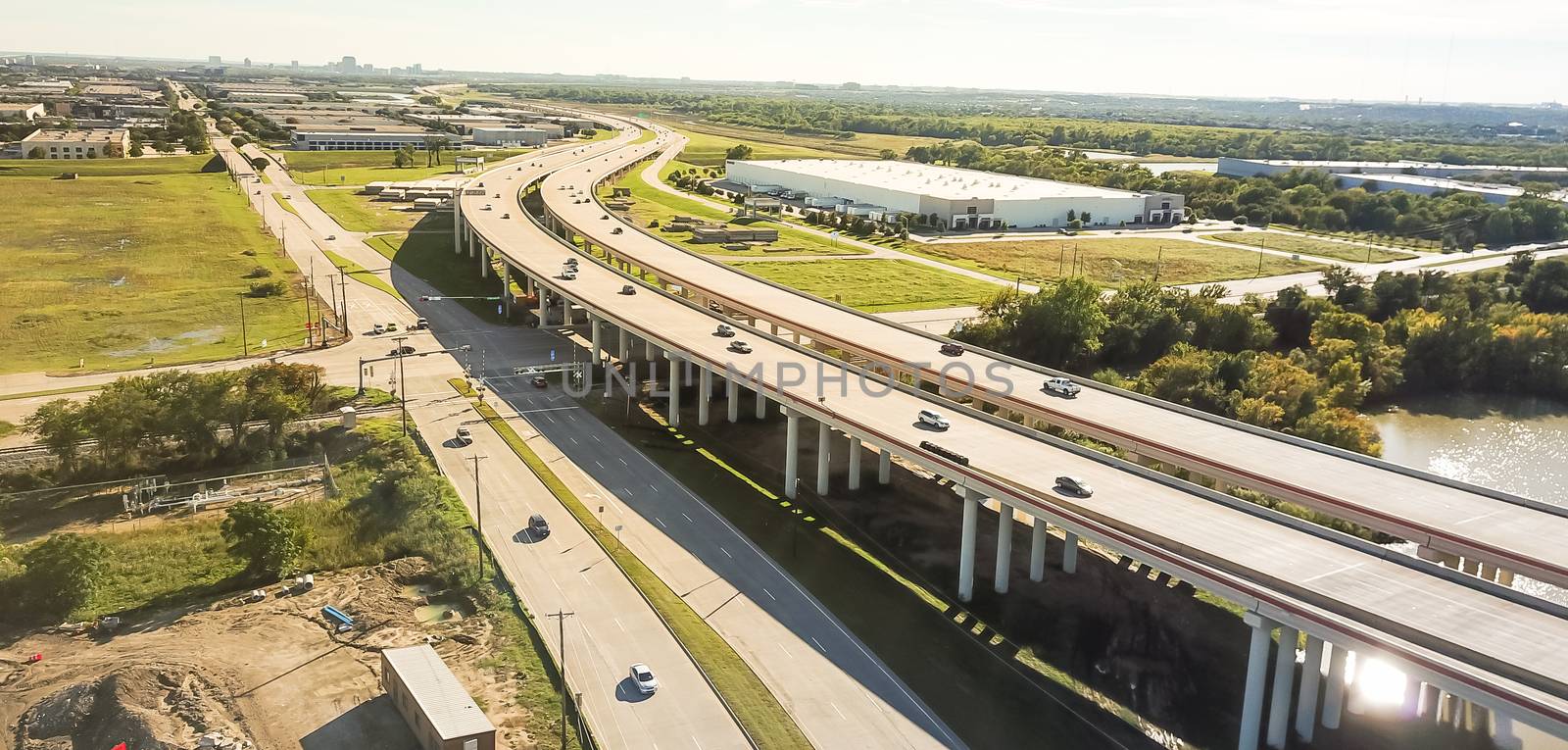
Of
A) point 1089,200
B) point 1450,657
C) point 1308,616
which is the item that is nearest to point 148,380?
point 1308,616

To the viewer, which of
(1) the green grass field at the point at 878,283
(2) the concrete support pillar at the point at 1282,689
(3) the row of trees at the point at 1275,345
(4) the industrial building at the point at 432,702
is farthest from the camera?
(1) the green grass field at the point at 878,283

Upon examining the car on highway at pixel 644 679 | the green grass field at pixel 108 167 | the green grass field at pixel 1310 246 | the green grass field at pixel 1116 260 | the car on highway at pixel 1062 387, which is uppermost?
the green grass field at pixel 108 167

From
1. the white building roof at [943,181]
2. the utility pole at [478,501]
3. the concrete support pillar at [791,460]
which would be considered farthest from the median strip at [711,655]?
the white building roof at [943,181]

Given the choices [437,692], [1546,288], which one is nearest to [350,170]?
[437,692]

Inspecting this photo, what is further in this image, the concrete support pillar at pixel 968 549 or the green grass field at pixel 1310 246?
the green grass field at pixel 1310 246

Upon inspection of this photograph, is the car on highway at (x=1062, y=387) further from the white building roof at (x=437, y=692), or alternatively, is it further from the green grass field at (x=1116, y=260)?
the green grass field at (x=1116, y=260)

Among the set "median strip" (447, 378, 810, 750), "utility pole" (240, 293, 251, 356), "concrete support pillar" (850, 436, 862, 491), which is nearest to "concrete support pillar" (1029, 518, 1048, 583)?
"concrete support pillar" (850, 436, 862, 491)
